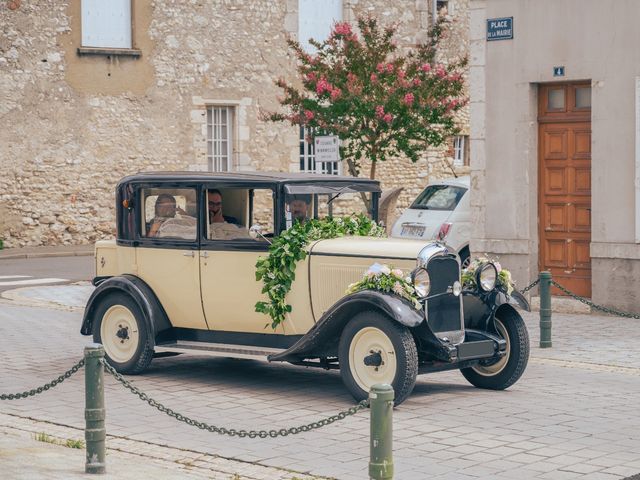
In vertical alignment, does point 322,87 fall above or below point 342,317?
above

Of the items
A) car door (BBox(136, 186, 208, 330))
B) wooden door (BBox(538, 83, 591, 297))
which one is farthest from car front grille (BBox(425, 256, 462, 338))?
wooden door (BBox(538, 83, 591, 297))

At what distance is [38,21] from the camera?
2742 centimetres

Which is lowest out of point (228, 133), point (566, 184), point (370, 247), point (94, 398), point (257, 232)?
point (94, 398)

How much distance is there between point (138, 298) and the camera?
10953mm

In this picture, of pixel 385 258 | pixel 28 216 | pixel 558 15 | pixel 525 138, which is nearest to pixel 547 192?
pixel 525 138

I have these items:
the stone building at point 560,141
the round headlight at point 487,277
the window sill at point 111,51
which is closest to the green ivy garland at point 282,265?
the round headlight at point 487,277

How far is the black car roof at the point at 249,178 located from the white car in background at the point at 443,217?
23.6 ft

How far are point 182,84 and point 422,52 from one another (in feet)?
24.7

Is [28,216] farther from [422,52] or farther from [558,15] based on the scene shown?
[558,15]

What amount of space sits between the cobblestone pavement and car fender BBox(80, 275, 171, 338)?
1.52ft

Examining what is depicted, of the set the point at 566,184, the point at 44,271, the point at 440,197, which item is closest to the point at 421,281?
the point at 566,184

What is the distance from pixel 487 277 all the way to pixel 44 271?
13555 millimetres

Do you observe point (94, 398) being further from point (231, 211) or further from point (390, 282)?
point (231, 211)

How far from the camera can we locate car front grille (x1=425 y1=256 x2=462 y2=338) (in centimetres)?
972
